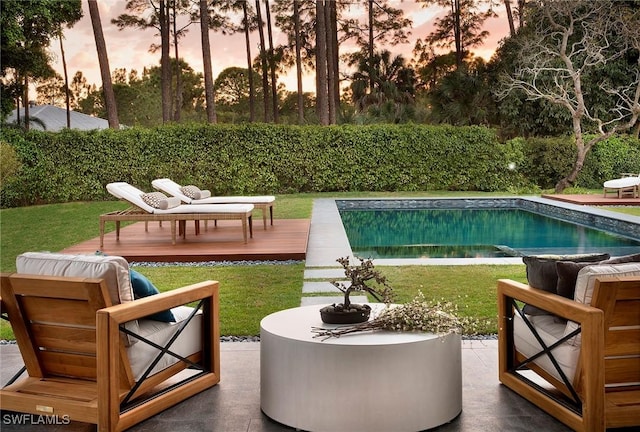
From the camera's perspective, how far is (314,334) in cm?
296

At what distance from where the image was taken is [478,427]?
9.57ft

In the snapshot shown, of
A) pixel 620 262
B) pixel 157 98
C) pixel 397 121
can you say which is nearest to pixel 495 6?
pixel 397 121

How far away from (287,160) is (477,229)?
649 centimetres

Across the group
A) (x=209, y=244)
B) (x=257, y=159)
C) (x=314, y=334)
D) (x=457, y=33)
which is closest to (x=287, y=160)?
(x=257, y=159)

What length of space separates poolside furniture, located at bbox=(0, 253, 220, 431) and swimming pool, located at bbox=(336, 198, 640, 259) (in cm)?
607

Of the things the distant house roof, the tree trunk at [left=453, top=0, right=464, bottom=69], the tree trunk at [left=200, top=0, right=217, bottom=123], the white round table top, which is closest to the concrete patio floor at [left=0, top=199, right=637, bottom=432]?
the white round table top

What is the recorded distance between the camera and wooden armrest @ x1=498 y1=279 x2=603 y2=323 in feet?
8.93

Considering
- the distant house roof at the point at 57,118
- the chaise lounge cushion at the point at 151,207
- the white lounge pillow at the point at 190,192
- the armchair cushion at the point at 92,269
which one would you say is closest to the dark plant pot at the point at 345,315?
the armchair cushion at the point at 92,269

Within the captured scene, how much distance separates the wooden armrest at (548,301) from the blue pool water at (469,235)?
217 inches

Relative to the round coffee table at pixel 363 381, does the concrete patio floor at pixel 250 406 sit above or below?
below

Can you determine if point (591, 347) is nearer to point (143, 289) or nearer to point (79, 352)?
point (143, 289)

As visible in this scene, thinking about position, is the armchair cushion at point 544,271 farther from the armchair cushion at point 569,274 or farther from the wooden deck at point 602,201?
the wooden deck at point 602,201

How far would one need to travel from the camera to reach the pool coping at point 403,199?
23.8ft

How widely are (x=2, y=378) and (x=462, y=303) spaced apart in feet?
10.8
